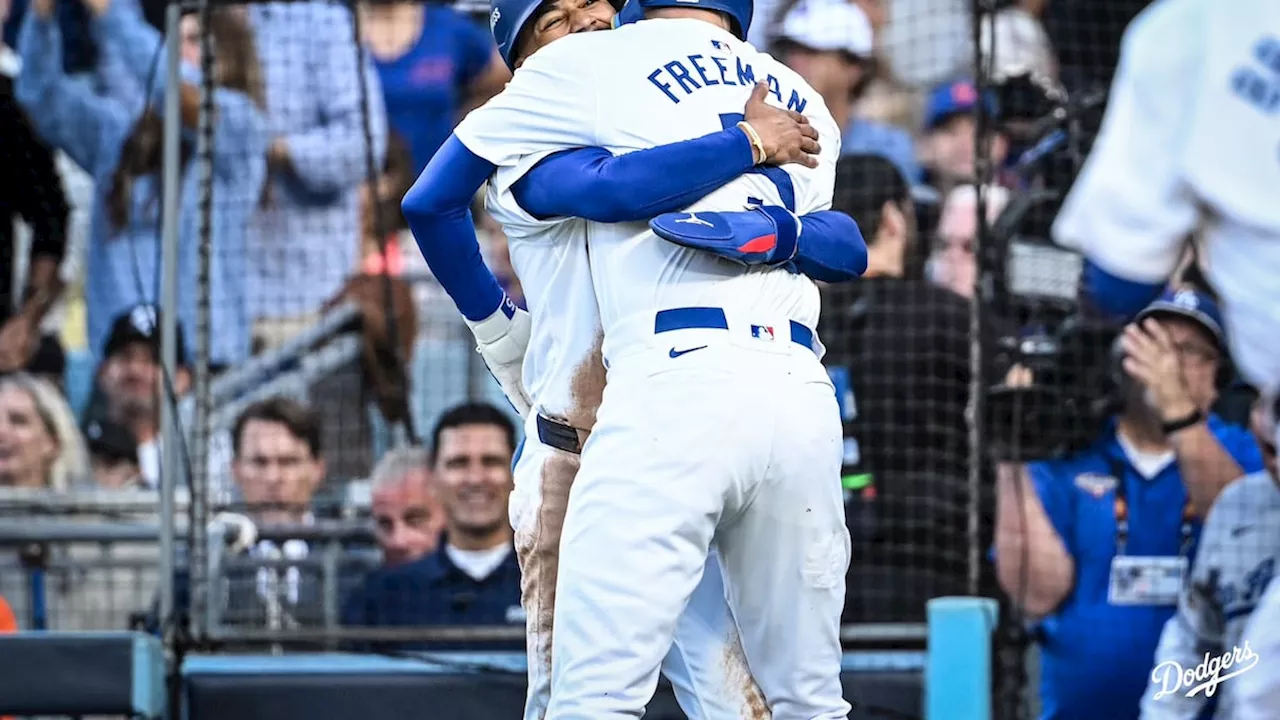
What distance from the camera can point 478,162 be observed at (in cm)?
312

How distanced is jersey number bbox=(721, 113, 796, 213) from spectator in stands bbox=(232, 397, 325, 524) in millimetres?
2875

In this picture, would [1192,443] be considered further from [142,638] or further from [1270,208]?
[142,638]

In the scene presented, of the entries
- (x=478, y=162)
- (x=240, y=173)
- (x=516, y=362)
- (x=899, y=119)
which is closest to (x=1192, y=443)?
(x=899, y=119)

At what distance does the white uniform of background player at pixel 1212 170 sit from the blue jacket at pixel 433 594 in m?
2.04

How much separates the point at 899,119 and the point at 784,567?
11.4 ft

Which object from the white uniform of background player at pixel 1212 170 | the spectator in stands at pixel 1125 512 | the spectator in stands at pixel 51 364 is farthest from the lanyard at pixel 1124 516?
the spectator in stands at pixel 51 364

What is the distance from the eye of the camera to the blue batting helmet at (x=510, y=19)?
3346 millimetres

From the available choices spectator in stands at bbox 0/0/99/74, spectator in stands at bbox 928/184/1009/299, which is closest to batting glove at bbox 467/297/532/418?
spectator in stands at bbox 928/184/1009/299

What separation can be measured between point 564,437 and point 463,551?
222 centimetres

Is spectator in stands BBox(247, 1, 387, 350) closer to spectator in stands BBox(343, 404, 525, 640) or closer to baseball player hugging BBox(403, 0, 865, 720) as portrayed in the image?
spectator in stands BBox(343, 404, 525, 640)

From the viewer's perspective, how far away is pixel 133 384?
6227 millimetres

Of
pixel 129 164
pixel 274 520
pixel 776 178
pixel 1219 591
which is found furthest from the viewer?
pixel 129 164

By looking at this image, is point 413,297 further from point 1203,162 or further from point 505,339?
point 1203,162

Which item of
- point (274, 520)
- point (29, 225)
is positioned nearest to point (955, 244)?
point (274, 520)
